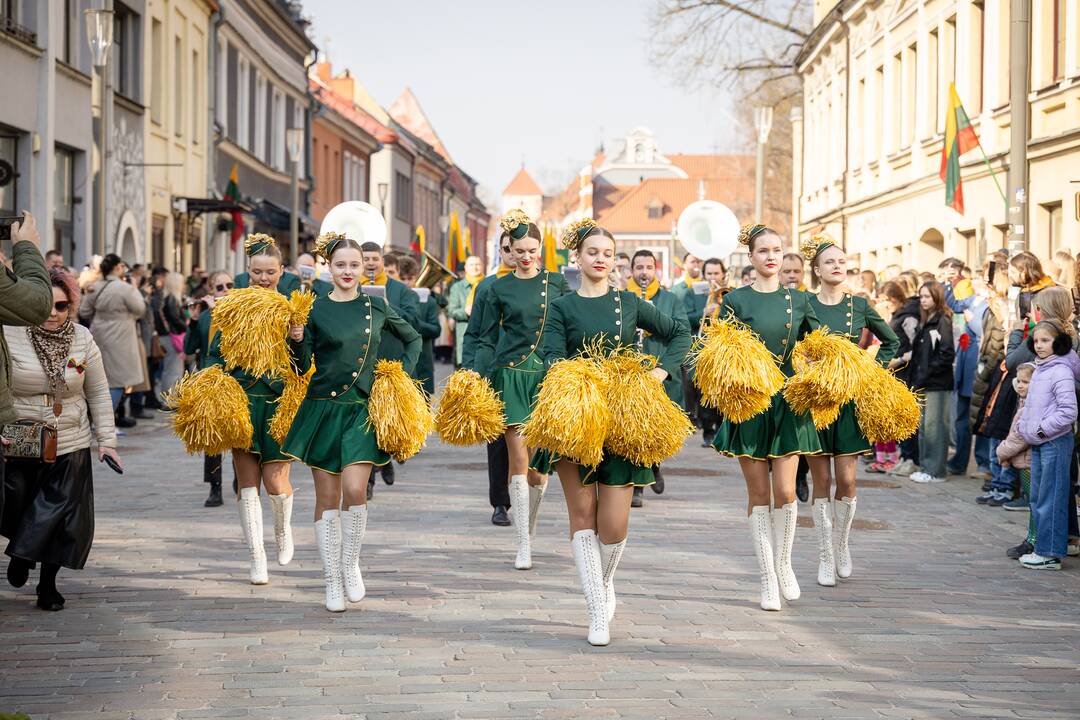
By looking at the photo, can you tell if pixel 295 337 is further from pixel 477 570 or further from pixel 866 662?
pixel 866 662

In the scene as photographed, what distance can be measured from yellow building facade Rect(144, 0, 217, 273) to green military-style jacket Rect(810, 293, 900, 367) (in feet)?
66.8

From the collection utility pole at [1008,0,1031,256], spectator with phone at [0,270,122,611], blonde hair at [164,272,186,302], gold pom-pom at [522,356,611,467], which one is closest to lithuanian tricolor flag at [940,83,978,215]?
utility pole at [1008,0,1031,256]

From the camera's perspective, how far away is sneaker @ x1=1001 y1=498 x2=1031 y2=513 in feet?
39.8

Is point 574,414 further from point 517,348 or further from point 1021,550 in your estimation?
point 1021,550

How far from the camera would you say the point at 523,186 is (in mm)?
180250

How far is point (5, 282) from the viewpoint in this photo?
5770 millimetres

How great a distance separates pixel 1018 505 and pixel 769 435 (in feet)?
15.9

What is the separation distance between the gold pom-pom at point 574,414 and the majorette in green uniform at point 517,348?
2529 millimetres

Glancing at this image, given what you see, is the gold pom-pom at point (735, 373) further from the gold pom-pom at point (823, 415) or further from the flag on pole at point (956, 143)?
the flag on pole at point (956, 143)

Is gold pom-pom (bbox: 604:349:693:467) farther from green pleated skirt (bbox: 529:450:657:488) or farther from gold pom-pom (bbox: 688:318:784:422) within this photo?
gold pom-pom (bbox: 688:318:784:422)

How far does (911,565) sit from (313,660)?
425cm

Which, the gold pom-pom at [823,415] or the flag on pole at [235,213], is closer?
the gold pom-pom at [823,415]

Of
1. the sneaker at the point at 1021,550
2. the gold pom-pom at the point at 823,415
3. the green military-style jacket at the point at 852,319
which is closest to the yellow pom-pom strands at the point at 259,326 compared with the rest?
the gold pom-pom at the point at 823,415

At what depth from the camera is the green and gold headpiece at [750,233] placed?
8.32 metres
